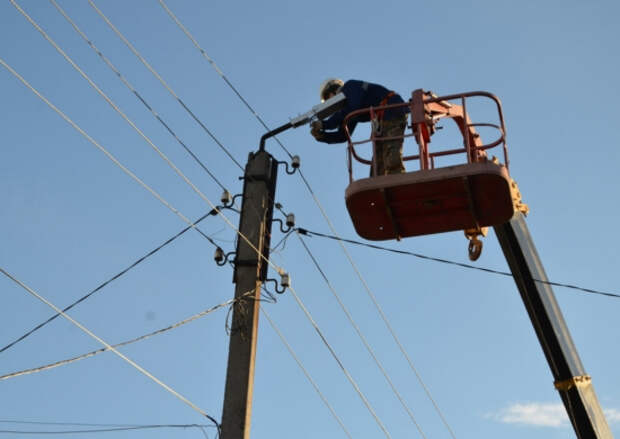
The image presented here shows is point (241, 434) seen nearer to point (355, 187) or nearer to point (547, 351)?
Answer: point (355, 187)

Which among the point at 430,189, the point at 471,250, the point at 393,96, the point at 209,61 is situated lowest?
the point at 430,189

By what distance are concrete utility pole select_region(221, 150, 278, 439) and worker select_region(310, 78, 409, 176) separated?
0.76m

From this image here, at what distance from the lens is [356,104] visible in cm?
917

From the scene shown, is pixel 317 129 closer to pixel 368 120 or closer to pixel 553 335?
pixel 368 120

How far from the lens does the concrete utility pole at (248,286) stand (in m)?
7.60

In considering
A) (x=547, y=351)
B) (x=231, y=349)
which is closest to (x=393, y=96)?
(x=231, y=349)

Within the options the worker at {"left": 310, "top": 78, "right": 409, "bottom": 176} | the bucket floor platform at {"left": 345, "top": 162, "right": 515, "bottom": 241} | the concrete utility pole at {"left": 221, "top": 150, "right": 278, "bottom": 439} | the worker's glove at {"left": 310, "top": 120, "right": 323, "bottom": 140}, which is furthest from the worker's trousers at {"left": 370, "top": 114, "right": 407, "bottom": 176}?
the concrete utility pole at {"left": 221, "top": 150, "right": 278, "bottom": 439}

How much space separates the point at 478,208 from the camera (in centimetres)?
800

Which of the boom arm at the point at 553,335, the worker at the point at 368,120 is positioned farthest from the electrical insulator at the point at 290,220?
the boom arm at the point at 553,335

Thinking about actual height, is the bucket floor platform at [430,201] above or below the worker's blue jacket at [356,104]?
below

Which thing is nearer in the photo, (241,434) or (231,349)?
(241,434)

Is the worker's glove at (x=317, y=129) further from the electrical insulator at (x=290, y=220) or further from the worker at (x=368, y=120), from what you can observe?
the electrical insulator at (x=290, y=220)

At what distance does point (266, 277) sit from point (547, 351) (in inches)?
157

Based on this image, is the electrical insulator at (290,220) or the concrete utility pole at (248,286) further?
the electrical insulator at (290,220)
